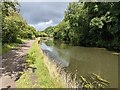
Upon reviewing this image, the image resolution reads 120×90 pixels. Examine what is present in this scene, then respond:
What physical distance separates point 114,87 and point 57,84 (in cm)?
397

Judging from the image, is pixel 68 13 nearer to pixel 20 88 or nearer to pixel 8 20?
pixel 8 20

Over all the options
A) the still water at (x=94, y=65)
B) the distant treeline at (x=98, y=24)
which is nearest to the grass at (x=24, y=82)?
the still water at (x=94, y=65)

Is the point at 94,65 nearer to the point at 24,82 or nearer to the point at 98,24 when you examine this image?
the point at 24,82

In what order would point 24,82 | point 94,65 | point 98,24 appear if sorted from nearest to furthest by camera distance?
point 24,82 → point 94,65 → point 98,24

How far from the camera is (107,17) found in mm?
41312

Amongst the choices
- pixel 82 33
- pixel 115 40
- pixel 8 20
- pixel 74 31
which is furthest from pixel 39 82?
pixel 74 31

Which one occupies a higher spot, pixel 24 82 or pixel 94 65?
pixel 24 82

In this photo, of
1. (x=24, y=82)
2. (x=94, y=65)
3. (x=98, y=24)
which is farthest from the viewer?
(x=98, y=24)

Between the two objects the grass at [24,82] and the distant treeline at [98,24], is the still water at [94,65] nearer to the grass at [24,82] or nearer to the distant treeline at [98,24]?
the grass at [24,82]

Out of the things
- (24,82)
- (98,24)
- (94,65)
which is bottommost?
(94,65)

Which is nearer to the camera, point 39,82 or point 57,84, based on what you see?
point 57,84

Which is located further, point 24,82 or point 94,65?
point 94,65

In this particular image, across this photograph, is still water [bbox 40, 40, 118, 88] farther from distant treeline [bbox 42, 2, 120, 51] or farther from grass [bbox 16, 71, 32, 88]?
distant treeline [bbox 42, 2, 120, 51]

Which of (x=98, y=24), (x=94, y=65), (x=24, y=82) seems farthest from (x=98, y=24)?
(x=24, y=82)
